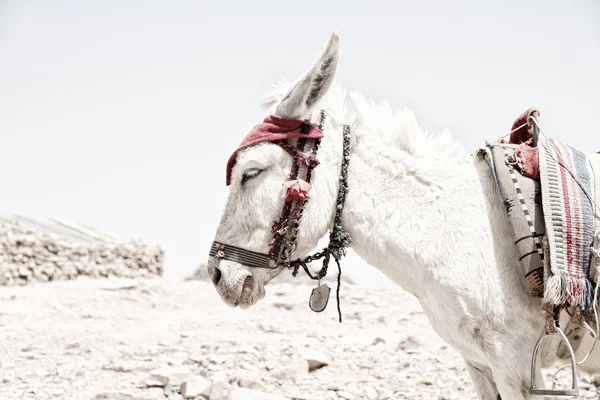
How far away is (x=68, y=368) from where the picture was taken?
587 centimetres

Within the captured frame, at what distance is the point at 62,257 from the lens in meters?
14.1

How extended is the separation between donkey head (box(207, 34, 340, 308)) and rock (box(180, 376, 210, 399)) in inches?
92.0

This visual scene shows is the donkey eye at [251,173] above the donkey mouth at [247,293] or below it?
above

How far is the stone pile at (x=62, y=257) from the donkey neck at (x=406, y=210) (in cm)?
→ 1234

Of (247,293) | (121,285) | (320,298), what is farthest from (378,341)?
(121,285)

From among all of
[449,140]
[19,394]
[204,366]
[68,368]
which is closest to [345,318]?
[204,366]

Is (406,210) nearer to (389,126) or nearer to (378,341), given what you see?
(389,126)

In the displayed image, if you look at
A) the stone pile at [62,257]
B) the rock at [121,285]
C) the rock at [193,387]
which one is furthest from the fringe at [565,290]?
the stone pile at [62,257]

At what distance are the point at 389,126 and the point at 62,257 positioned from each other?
1272 cm

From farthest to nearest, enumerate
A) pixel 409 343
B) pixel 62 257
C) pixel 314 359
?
pixel 62 257, pixel 409 343, pixel 314 359

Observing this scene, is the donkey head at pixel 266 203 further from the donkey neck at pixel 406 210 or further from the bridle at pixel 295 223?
the donkey neck at pixel 406 210

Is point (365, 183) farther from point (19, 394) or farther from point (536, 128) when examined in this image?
point (19, 394)

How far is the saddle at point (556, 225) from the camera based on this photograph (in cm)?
248

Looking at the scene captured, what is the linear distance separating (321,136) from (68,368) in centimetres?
434
